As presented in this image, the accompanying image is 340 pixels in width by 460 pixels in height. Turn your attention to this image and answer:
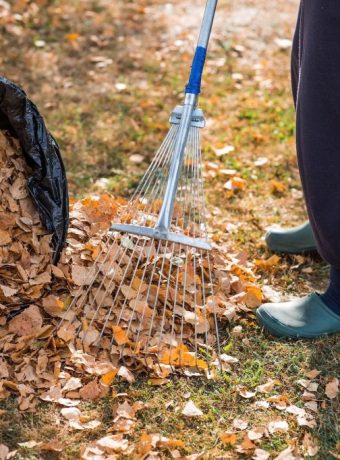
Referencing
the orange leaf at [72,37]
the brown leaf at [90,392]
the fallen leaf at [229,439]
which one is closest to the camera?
the fallen leaf at [229,439]

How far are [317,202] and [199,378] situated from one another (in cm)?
76

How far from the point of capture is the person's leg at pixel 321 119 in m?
2.28

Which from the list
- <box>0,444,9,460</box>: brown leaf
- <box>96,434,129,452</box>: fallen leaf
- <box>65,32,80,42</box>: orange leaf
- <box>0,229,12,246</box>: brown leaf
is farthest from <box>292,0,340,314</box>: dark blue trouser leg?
<box>65,32,80,42</box>: orange leaf

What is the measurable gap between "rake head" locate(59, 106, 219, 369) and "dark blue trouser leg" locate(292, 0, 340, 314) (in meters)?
0.41

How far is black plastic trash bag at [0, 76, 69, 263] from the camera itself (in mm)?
2506

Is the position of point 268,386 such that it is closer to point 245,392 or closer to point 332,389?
point 245,392

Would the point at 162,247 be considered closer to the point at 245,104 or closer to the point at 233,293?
the point at 233,293

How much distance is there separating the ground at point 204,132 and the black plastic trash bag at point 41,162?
67 cm

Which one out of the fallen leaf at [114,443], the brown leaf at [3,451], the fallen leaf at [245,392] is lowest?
the brown leaf at [3,451]

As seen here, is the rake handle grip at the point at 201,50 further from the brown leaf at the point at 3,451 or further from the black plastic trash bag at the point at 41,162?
the brown leaf at the point at 3,451

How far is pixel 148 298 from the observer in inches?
105

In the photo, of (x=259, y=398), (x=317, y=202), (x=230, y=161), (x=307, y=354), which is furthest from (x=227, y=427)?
(x=230, y=161)

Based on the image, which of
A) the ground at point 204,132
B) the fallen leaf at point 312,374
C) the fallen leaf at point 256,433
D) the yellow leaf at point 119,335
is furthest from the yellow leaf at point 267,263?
the fallen leaf at point 256,433

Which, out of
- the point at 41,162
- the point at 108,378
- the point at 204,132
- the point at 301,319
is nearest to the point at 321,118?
the point at 301,319
